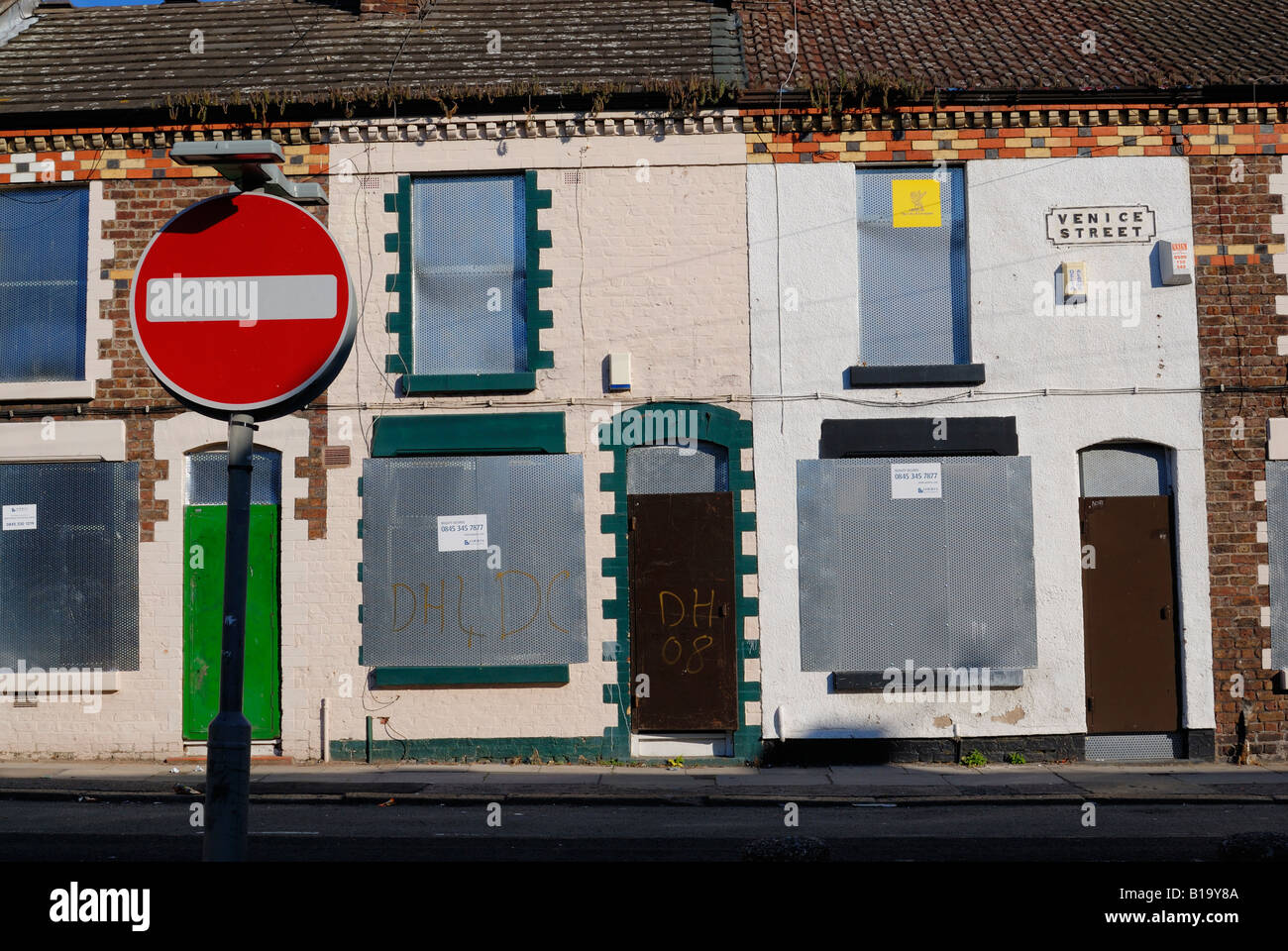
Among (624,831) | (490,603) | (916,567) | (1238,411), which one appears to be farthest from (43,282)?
(1238,411)

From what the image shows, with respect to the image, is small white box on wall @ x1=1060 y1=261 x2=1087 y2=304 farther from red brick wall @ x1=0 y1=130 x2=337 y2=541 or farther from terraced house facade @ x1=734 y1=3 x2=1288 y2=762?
red brick wall @ x1=0 y1=130 x2=337 y2=541

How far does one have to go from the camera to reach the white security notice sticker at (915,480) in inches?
470

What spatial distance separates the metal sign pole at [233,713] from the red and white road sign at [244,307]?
0.43 feet

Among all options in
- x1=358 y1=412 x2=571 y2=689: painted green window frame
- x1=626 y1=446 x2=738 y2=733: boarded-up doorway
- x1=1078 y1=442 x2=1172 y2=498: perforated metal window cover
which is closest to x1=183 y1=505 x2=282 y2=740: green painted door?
x1=358 y1=412 x2=571 y2=689: painted green window frame

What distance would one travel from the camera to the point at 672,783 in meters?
10.6

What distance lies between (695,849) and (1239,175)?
9.69 m

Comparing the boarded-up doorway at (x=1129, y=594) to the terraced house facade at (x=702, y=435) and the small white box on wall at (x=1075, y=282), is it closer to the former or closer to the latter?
the terraced house facade at (x=702, y=435)

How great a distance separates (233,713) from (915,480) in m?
9.79

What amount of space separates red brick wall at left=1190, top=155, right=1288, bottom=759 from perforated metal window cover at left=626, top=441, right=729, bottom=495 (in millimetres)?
5217

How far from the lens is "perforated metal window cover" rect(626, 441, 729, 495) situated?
474 inches

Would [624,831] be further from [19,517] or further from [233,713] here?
[19,517]

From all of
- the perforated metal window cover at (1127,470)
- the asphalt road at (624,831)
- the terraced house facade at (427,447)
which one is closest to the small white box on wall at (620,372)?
the terraced house facade at (427,447)
